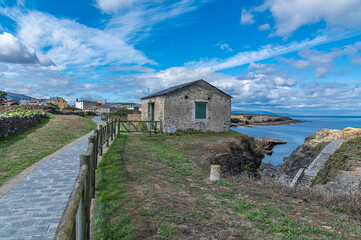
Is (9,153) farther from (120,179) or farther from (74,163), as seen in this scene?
(120,179)

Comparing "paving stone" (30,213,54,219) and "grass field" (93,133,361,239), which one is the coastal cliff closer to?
"grass field" (93,133,361,239)

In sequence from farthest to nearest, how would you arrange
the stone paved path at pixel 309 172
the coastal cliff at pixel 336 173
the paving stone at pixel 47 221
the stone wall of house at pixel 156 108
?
the stone wall of house at pixel 156 108 < the stone paved path at pixel 309 172 < the coastal cliff at pixel 336 173 < the paving stone at pixel 47 221

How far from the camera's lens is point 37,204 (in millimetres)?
4516

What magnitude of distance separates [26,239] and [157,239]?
2130mm

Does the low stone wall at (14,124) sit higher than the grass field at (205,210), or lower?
higher

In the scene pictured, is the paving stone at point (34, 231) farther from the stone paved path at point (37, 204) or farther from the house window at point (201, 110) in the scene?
the house window at point (201, 110)

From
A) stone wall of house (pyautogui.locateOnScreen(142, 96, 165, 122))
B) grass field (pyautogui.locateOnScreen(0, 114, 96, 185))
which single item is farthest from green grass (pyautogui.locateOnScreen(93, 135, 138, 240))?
stone wall of house (pyautogui.locateOnScreen(142, 96, 165, 122))

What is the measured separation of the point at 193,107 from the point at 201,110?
0.86m

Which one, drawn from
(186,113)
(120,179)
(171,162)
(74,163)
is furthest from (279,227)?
(186,113)

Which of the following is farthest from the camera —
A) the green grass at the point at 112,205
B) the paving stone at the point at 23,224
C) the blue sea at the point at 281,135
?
the blue sea at the point at 281,135

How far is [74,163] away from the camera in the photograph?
7.95 m

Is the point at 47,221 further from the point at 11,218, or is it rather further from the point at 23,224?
the point at 11,218

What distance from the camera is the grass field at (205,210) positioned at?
3.57 m

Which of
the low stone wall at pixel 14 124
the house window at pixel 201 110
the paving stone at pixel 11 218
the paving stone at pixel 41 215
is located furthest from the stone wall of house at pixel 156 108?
the paving stone at pixel 11 218
